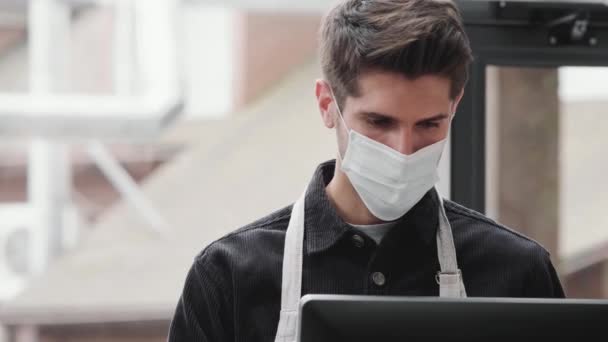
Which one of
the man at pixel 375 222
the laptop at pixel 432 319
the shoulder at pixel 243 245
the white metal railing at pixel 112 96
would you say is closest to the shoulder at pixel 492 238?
the man at pixel 375 222

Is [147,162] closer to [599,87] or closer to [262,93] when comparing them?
[262,93]

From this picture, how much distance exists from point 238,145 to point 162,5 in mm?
1948

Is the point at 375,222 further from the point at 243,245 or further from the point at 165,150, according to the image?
the point at 165,150

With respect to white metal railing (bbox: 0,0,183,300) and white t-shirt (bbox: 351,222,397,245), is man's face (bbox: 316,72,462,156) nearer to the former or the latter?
white t-shirt (bbox: 351,222,397,245)

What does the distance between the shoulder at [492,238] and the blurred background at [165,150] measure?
0.88 m

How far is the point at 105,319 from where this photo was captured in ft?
14.0

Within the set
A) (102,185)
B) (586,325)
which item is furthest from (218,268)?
(102,185)

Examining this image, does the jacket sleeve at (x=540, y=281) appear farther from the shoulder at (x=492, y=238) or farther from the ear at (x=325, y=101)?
the ear at (x=325, y=101)

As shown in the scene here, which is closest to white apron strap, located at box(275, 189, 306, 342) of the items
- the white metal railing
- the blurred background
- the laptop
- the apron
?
the apron

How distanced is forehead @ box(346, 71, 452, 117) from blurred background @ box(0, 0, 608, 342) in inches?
39.6

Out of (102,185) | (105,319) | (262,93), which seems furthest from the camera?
(102,185)

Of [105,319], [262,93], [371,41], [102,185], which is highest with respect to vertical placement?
[371,41]

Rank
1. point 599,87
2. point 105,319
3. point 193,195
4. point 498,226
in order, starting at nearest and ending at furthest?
point 498,226
point 599,87
point 105,319
point 193,195

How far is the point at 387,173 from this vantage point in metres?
1.08
